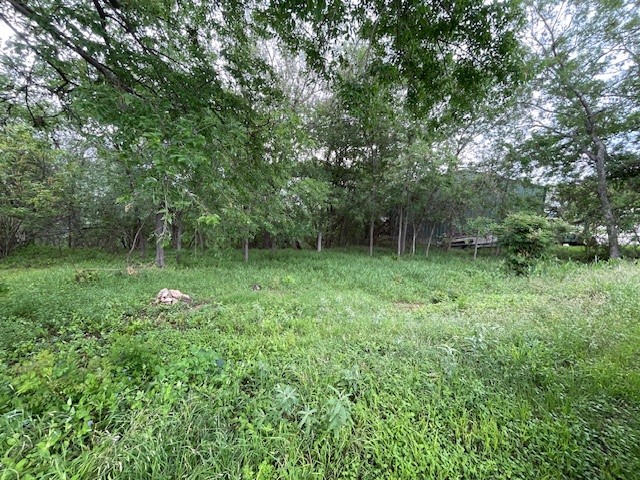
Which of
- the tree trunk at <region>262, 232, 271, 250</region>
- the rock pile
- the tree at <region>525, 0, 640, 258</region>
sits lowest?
the rock pile

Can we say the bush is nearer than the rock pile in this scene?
No

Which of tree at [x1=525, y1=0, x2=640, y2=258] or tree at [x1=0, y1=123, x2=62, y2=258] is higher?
tree at [x1=525, y1=0, x2=640, y2=258]

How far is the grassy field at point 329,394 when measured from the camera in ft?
4.10

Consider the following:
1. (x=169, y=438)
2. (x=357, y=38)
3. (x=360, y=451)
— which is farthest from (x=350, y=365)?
Result: (x=357, y=38)

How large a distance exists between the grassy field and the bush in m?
2.64

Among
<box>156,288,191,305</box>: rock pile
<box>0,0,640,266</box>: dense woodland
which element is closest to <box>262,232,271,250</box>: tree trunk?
<box>0,0,640,266</box>: dense woodland

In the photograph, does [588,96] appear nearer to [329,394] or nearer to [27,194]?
[329,394]

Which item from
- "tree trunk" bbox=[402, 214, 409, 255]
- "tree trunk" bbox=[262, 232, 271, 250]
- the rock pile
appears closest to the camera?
the rock pile

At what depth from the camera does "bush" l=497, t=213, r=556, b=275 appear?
5816mm

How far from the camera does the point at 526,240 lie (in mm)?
5926

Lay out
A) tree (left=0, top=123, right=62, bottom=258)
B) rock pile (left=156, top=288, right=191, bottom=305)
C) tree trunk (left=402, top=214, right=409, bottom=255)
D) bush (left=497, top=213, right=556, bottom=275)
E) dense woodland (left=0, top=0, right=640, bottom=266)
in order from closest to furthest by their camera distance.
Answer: dense woodland (left=0, top=0, right=640, bottom=266), rock pile (left=156, top=288, right=191, bottom=305), bush (left=497, top=213, right=556, bottom=275), tree (left=0, top=123, right=62, bottom=258), tree trunk (left=402, top=214, right=409, bottom=255)

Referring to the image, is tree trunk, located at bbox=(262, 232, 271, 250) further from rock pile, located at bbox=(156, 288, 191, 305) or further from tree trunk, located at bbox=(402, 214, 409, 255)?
rock pile, located at bbox=(156, 288, 191, 305)

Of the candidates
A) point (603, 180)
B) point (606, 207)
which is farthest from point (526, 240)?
point (603, 180)

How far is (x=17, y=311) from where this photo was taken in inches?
131
